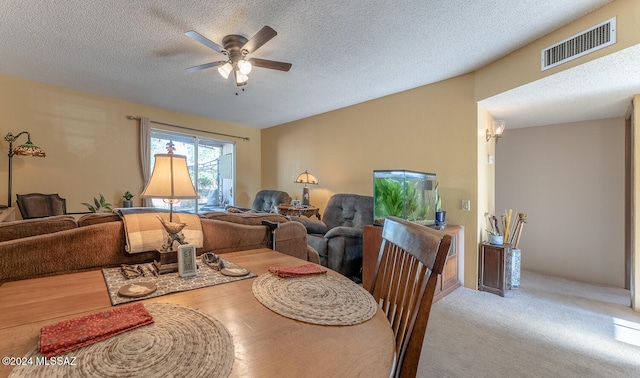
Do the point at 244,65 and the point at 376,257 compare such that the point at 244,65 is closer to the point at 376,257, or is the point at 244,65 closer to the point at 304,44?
the point at 304,44

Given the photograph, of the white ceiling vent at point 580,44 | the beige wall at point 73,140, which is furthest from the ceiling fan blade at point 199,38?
the beige wall at point 73,140

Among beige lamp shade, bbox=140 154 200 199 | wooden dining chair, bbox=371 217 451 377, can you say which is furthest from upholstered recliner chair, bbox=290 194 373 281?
beige lamp shade, bbox=140 154 200 199

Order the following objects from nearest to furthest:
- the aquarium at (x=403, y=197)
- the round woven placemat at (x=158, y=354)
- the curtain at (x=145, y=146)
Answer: the round woven placemat at (x=158, y=354) < the aquarium at (x=403, y=197) < the curtain at (x=145, y=146)

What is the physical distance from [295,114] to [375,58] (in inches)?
97.2

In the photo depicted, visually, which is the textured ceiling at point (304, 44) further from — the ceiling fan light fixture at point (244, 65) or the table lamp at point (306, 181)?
the table lamp at point (306, 181)

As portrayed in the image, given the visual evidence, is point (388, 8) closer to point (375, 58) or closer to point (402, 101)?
point (375, 58)

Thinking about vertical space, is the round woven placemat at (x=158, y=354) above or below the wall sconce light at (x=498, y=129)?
below

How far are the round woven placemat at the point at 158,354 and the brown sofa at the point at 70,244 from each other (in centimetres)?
76

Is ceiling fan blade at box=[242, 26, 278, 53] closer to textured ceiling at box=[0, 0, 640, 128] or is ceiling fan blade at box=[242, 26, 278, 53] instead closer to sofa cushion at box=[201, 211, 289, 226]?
textured ceiling at box=[0, 0, 640, 128]

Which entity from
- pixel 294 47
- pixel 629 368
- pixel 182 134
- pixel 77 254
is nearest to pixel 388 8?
pixel 294 47

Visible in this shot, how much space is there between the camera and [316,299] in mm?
903

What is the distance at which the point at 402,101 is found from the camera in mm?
3715

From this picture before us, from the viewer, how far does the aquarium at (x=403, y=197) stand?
2.74 metres

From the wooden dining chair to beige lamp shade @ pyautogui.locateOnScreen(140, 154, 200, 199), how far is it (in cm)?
96
